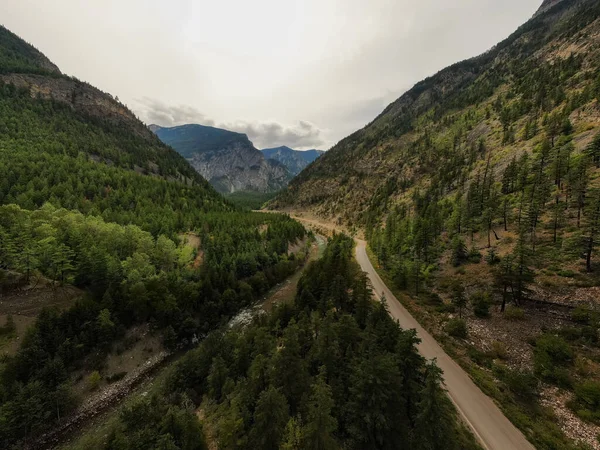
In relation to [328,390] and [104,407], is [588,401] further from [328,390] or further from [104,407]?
[104,407]

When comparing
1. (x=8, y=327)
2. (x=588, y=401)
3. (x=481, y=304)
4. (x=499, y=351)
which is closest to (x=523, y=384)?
(x=588, y=401)

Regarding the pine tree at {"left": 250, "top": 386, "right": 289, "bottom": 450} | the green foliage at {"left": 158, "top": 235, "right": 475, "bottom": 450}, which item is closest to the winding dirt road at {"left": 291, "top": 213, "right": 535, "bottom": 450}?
the green foliage at {"left": 158, "top": 235, "right": 475, "bottom": 450}

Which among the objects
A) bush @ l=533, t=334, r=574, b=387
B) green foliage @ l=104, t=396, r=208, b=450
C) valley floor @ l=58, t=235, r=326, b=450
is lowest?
valley floor @ l=58, t=235, r=326, b=450

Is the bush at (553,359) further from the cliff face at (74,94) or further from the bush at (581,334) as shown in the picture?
the cliff face at (74,94)

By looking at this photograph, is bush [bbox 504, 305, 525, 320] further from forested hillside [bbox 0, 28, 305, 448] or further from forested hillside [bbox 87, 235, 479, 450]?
forested hillside [bbox 0, 28, 305, 448]

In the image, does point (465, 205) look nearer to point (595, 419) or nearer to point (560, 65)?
point (595, 419)

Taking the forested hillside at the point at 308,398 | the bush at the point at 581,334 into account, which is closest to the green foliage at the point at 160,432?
the forested hillside at the point at 308,398
